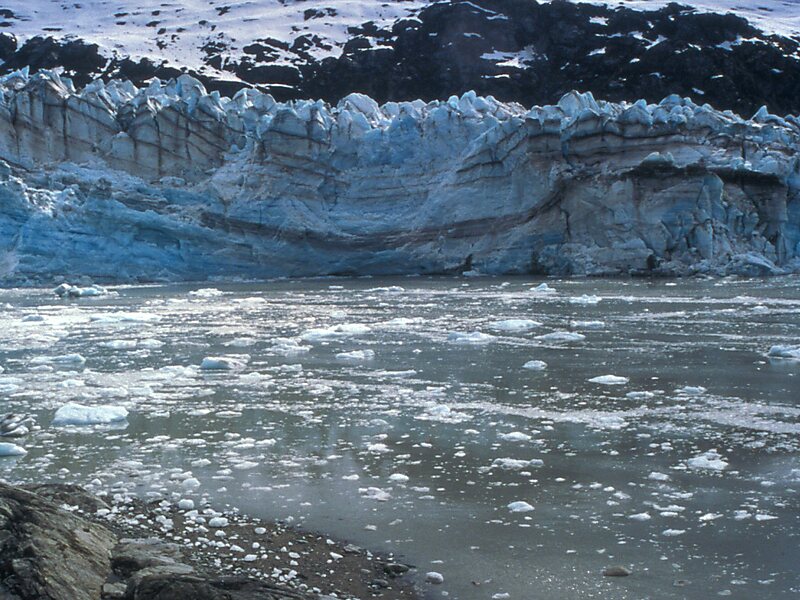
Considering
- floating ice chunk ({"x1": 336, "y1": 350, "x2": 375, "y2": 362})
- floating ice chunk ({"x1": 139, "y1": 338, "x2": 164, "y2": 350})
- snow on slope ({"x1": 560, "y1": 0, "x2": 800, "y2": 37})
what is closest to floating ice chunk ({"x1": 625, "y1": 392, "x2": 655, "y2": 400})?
Answer: floating ice chunk ({"x1": 336, "y1": 350, "x2": 375, "y2": 362})

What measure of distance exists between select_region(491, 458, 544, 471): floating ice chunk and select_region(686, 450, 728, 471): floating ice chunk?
843mm

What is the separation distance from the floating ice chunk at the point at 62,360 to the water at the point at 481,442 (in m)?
0.19

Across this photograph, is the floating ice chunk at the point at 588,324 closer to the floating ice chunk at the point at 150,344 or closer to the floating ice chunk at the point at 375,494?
the floating ice chunk at the point at 150,344

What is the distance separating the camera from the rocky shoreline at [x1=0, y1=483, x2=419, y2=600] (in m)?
2.97

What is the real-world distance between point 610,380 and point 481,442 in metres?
2.42

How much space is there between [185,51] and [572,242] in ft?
137

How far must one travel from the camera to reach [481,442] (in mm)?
5707

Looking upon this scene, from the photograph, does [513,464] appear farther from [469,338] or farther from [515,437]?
[469,338]

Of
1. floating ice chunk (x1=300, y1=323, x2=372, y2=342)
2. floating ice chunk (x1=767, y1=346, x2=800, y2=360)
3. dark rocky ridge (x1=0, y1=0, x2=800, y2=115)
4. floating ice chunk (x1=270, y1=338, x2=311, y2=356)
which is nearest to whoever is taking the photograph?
floating ice chunk (x1=767, y1=346, x2=800, y2=360)

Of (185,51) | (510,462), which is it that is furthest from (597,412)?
(185,51)

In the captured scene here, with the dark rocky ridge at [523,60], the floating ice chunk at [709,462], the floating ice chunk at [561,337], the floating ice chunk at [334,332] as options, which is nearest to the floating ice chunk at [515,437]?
the floating ice chunk at [709,462]

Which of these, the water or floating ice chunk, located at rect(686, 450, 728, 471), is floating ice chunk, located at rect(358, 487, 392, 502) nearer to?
the water

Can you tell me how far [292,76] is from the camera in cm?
5634

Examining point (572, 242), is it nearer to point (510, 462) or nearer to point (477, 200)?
point (477, 200)
